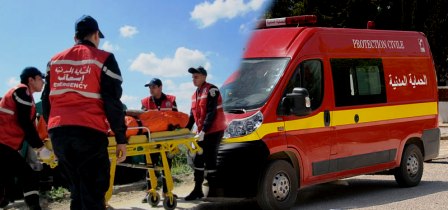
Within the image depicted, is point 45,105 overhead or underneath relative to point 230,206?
overhead

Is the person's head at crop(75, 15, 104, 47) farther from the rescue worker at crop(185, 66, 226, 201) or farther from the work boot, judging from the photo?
the work boot

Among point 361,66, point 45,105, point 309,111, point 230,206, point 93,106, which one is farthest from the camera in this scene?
point 361,66

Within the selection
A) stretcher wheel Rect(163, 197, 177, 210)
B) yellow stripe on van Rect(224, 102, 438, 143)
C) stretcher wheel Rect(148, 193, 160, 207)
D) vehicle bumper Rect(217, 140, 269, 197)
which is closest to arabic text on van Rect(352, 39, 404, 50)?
yellow stripe on van Rect(224, 102, 438, 143)

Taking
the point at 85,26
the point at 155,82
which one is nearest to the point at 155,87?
the point at 155,82

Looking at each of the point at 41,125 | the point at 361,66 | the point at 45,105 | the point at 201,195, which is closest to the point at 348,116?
the point at 361,66

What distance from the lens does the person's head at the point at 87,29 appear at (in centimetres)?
520

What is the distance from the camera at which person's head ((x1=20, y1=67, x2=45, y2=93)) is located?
26.5 feet

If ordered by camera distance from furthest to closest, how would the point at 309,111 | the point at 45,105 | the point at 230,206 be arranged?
1. the point at 230,206
2. the point at 309,111
3. the point at 45,105

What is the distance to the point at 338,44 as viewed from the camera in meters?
9.56

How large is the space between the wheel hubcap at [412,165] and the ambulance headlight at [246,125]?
3.82 meters

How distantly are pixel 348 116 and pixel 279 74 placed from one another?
61.8 inches

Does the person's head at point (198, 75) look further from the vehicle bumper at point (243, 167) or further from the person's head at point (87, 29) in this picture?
the person's head at point (87, 29)

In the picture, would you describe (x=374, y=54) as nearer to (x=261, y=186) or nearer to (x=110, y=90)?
(x=261, y=186)

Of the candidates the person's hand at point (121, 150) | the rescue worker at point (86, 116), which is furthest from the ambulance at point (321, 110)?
the rescue worker at point (86, 116)
